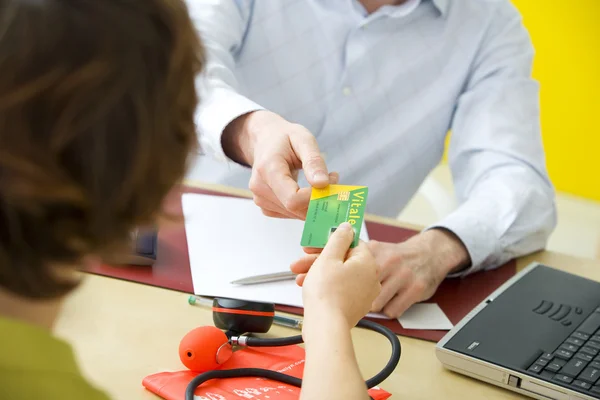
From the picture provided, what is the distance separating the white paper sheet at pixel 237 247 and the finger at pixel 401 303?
0.39 feet

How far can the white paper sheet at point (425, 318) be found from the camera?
3.24 feet

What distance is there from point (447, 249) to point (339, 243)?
38cm

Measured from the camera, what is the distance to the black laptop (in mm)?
850

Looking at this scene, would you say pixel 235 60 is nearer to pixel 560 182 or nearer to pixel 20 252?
pixel 20 252

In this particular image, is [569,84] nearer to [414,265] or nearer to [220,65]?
[220,65]

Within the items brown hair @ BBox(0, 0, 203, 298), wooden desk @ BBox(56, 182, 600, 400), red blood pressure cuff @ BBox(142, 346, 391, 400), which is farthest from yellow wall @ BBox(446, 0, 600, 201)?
brown hair @ BBox(0, 0, 203, 298)

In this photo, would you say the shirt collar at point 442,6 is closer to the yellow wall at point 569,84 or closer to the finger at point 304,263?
the finger at point 304,263

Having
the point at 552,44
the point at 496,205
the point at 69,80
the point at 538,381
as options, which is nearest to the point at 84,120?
the point at 69,80

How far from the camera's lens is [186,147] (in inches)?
23.5

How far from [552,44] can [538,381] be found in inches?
101

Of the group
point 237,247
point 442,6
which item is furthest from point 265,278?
point 442,6

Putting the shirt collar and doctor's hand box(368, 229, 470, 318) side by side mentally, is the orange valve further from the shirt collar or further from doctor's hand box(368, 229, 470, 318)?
the shirt collar

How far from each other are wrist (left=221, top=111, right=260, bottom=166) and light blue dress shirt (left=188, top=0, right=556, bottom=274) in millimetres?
293

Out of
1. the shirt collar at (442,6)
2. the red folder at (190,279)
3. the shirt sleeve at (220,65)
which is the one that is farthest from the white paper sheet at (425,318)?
the shirt collar at (442,6)
